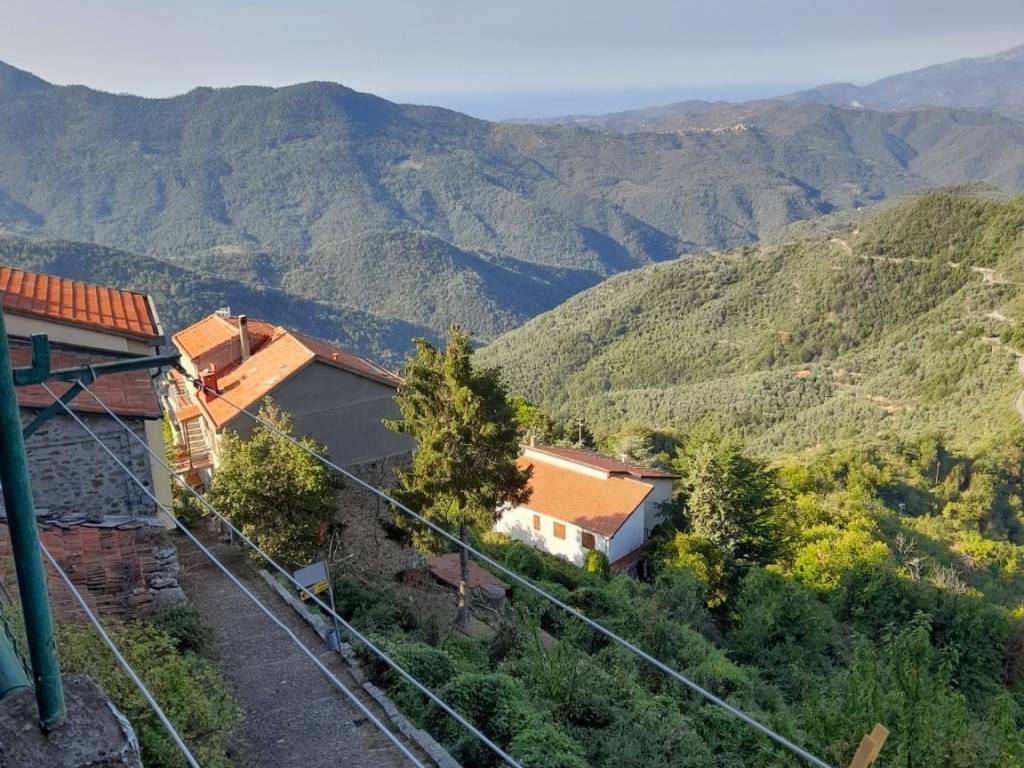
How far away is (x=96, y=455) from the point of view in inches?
511

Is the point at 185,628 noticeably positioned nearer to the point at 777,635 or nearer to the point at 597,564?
the point at 777,635

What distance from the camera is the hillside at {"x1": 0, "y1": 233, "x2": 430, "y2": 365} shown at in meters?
110

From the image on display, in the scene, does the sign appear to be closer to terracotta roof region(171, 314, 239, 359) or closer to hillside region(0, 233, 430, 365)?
terracotta roof region(171, 314, 239, 359)

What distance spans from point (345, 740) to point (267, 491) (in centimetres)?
642

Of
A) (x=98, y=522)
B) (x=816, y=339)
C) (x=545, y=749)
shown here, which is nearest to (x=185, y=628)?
(x=98, y=522)

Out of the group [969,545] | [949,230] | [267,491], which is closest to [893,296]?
[949,230]

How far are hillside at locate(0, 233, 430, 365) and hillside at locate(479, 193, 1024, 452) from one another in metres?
30.9

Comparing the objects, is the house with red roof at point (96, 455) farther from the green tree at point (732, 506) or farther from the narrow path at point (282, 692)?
the green tree at point (732, 506)

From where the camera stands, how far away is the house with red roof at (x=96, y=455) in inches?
409

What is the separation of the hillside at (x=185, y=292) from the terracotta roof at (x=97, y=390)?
8809 centimetres

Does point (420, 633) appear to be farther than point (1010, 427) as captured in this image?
No

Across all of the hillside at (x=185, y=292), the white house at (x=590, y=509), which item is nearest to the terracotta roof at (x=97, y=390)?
the white house at (x=590, y=509)

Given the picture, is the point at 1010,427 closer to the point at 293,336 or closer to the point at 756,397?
the point at 756,397

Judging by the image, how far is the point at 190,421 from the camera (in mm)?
21547
